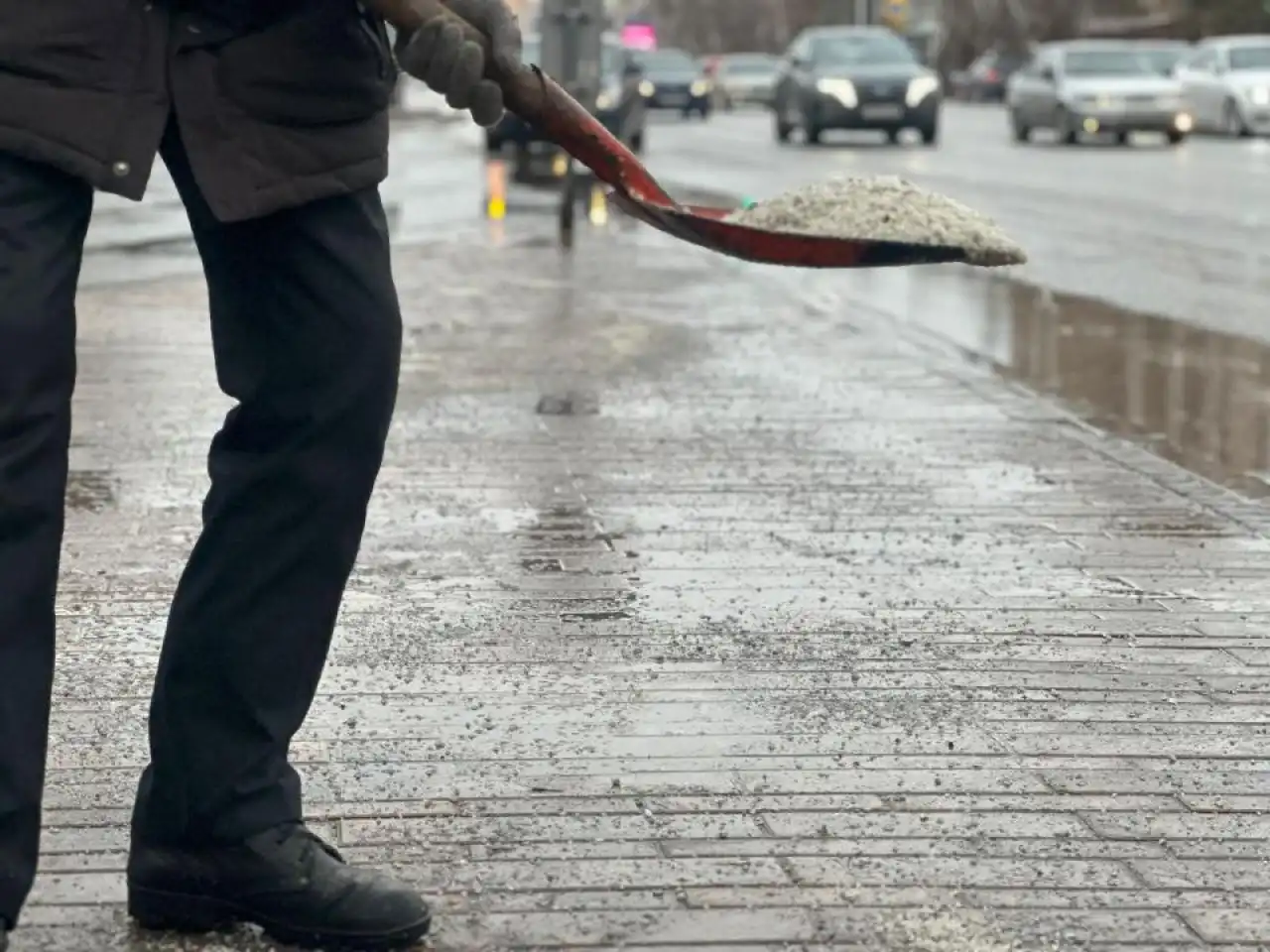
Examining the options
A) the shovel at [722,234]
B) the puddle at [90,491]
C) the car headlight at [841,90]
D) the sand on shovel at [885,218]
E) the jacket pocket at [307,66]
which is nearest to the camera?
the jacket pocket at [307,66]

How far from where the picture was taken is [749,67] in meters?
64.1

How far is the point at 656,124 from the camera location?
4519 cm

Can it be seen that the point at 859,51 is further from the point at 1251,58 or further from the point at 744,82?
the point at 744,82

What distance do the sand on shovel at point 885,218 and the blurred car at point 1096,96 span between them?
29.9m

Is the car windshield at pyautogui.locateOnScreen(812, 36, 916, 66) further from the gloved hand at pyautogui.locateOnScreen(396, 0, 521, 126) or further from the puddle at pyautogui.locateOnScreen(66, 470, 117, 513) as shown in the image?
the gloved hand at pyautogui.locateOnScreen(396, 0, 521, 126)

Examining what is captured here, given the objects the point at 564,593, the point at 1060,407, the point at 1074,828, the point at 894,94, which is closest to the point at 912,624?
the point at 564,593

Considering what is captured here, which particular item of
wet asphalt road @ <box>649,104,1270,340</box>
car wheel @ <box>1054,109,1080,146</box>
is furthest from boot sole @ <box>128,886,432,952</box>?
car wheel @ <box>1054,109,1080,146</box>

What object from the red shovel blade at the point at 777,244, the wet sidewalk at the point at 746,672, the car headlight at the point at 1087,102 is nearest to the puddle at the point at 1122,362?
the wet sidewalk at the point at 746,672

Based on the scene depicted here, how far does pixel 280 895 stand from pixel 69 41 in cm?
108

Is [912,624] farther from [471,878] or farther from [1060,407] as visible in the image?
[1060,407]

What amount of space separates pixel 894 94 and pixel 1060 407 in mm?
24300

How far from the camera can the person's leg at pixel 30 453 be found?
8.90ft

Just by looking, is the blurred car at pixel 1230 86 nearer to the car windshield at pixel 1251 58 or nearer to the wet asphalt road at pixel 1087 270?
the car windshield at pixel 1251 58

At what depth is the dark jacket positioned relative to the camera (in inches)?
107
